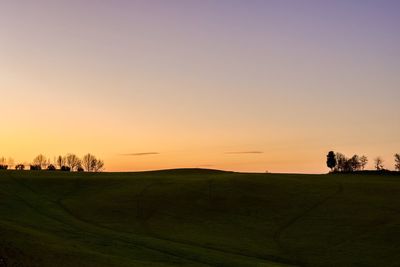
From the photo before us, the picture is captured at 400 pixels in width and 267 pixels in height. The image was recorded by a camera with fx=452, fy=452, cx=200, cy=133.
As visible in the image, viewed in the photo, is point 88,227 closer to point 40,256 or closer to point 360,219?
point 40,256

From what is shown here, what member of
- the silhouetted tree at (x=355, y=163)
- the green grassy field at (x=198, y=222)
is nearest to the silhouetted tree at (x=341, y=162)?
the silhouetted tree at (x=355, y=163)

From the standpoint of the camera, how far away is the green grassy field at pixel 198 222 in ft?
95.5

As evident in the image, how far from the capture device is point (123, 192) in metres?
57.8

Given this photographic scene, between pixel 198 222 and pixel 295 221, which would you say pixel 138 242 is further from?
pixel 295 221

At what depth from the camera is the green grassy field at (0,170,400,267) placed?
29.1 meters

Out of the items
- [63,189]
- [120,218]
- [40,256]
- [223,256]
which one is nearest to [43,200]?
[63,189]

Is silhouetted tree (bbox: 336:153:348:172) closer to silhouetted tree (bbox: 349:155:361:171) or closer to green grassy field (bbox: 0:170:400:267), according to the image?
silhouetted tree (bbox: 349:155:361:171)

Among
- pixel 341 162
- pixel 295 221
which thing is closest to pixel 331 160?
pixel 341 162

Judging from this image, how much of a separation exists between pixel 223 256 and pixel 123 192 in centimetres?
2781

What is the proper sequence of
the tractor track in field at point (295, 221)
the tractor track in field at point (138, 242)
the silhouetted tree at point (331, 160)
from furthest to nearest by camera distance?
the silhouetted tree at point (331, 160), the tractor track in field at point (295, 221), the tractor track in field at point (138, 242)

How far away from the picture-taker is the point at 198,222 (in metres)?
45.0

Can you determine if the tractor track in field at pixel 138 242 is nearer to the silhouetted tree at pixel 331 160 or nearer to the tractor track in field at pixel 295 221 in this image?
the tractor track in field at pixel 295 221

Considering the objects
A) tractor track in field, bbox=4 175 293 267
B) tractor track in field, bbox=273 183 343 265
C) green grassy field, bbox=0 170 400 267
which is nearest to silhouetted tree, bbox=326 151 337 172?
green grassy field, bbox=0 170 400 267

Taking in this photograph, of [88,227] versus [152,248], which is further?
[88,227]
